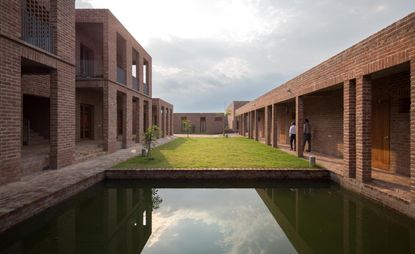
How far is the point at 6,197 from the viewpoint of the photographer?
4836 millimetres

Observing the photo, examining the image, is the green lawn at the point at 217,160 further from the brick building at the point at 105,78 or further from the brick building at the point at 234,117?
the brick building at the point at 234,117

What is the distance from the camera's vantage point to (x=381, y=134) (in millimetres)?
7969

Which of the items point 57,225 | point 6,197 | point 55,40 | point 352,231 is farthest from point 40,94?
point 352,231

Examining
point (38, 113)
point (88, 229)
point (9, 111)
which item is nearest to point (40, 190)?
point (88, 229)

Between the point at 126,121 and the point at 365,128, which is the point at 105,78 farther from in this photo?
the point at 365,128

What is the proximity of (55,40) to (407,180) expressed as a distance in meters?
10.4

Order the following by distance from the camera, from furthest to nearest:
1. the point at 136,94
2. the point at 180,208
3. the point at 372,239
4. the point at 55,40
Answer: the point at 136,94 → the point at 55,40 → the point at 180,208 → the point at 372,239

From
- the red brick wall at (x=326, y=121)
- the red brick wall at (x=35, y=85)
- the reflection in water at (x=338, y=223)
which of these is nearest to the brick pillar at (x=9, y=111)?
the red brick wall at (x=35, y=85)

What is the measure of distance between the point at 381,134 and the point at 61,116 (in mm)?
9803

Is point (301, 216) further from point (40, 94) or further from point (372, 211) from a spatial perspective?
point (40, 94)

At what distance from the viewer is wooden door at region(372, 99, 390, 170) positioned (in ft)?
25.2

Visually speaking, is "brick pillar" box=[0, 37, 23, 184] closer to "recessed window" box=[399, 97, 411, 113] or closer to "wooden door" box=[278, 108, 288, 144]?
"recessed window" box=[399, 97, 411, 113]

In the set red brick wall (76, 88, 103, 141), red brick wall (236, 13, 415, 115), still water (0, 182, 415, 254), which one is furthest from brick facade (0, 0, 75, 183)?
red brick wall (236, 13, 415, 115)

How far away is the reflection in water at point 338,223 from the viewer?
12.1 feet
